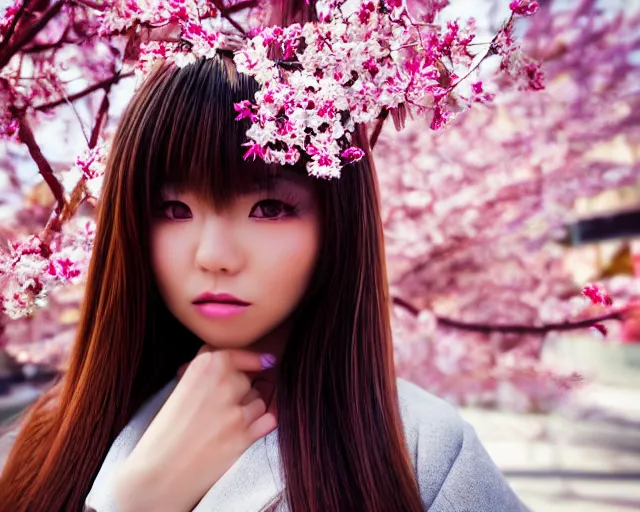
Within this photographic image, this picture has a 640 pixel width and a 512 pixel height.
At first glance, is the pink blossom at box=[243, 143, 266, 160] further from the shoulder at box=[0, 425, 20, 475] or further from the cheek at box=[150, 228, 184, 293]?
the shoulder at box=[0, 425, 20, 475]

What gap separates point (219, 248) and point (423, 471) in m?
0.61

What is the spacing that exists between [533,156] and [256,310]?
11.2ft

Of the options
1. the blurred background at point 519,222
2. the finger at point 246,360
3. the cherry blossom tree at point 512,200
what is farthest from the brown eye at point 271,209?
the cherry blossom tree at point 512,200

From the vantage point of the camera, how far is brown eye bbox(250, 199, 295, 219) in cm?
116

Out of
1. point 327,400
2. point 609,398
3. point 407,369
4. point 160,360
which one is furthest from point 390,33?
point 609,398

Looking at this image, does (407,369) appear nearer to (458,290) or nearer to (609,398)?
(458,290)

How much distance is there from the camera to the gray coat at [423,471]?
1119 mm

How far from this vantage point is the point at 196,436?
1136 mm

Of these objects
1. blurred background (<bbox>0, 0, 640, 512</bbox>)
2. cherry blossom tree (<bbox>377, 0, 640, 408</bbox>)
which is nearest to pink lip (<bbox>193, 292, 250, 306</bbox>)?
blurred background (<bbox>0, 0, 640, 512</bbox>)

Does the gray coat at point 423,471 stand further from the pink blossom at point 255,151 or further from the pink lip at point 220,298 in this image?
the pink blossom at point 255,151

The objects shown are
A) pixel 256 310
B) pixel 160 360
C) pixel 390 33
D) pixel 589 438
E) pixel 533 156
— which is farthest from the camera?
pixel 589 438

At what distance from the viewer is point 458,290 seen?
161 inches

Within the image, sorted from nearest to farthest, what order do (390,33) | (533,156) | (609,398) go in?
1. (390,33)
2. (533,156)
3. (609,398)

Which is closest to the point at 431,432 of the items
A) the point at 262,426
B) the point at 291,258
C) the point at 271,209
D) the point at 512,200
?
the point at 262,426
